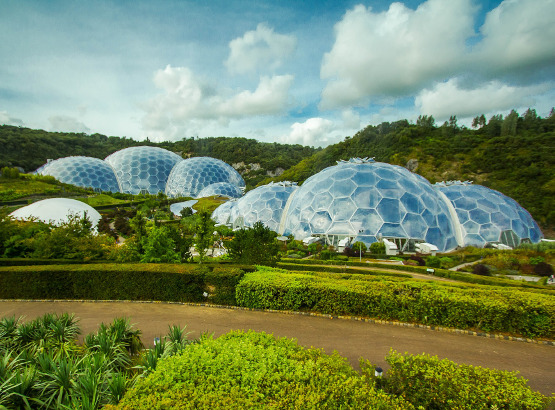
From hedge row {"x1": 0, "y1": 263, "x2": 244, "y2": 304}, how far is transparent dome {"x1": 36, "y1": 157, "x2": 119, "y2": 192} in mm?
40252

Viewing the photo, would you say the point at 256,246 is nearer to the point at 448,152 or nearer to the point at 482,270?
the point at 482,270

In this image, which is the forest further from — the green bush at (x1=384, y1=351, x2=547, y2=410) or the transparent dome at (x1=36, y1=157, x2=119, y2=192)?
the green bush at (x1=384, y1=351, x2=547, y2=410)

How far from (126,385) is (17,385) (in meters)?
1.33

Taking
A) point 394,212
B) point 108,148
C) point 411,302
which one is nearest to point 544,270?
point 394,212

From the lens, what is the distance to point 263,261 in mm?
12508

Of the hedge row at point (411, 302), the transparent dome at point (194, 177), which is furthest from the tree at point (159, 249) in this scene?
the transparent dome at point (194, 177)

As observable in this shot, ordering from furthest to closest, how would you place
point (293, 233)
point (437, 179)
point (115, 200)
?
point (437, 179) < point (115, 200) < point (293, 233)

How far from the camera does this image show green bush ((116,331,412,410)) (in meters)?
3.14

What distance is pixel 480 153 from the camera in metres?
43.6

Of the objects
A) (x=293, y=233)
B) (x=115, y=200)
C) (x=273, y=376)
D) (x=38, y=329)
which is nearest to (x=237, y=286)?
(x=38, y=329)

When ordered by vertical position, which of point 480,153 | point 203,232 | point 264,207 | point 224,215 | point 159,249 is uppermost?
point 480,153

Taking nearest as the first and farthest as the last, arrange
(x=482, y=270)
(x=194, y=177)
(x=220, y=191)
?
(x=482, y=270) < (x=220, y=191) < (x=194, y=177)

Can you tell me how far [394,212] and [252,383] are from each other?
18.8 metres

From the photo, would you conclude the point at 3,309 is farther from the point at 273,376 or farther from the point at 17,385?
the point at 273,376
